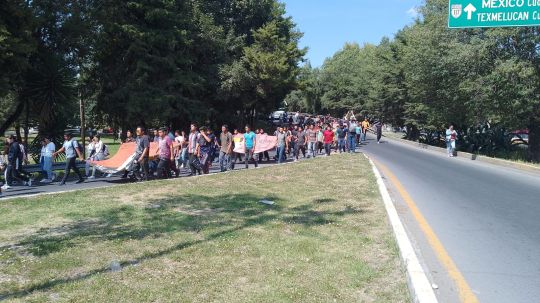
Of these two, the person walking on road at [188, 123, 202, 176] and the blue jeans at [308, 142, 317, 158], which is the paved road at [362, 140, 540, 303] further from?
the blue jeans at [308, 142, 317, 158]

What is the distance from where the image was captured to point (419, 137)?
49.1 meters

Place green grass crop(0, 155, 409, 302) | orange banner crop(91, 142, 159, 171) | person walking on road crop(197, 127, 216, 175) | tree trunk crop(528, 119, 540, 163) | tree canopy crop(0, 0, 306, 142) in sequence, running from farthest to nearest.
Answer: tree trunk crop(528, 119, 540, 163) → tree canopy crop(0, 0, 306, 142) → person walking on road crop(197, 127, 216, 175) → orange banner crop(91, 142, 159, 171) → green grass crop(0, 155, 409, 302)

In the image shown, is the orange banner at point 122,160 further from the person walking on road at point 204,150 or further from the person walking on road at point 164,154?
the person walking on road at point 204,150

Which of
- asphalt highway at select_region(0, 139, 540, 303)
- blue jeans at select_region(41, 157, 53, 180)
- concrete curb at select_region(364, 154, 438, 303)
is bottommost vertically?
asphalt highway at select_region(0, 139, 540, 303)

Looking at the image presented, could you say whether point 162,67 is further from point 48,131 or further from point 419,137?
point 419,137

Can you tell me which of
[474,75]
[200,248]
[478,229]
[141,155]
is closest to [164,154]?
[141,155]

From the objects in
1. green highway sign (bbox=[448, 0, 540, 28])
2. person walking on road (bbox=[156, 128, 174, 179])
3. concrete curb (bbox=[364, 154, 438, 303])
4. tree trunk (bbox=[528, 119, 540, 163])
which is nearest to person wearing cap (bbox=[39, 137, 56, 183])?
person walking on road (bbox=[156, 128, 174, 179])

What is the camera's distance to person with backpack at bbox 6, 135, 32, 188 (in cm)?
1405

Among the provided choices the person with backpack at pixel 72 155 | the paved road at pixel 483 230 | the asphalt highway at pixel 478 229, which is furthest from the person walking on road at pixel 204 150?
the paved road at pixel 483 230

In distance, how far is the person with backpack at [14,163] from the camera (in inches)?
553

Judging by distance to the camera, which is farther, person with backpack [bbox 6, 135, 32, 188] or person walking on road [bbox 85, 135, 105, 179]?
person walking on road [bbox 85, 135, 105, 179]

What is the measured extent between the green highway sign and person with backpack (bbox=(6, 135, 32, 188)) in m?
14.5

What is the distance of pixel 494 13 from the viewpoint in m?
14.9

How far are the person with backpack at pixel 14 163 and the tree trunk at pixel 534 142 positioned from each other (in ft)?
86.6
